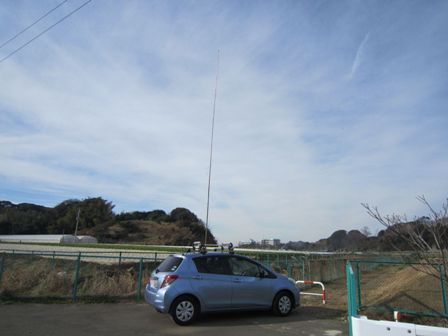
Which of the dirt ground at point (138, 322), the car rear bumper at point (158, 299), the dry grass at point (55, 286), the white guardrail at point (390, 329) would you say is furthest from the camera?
the dry grass at point (55, 286)

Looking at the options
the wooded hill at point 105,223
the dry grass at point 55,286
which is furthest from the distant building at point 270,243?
the dry grass at point 55,286

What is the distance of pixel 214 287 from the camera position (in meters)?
9.03

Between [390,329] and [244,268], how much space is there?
6.80 meters

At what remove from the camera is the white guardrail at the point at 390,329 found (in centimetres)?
292

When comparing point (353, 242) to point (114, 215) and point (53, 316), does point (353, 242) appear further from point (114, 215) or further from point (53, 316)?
point (114, 215)

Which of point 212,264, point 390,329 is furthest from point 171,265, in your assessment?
point 390,329

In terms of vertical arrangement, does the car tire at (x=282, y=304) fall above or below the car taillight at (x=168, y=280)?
below

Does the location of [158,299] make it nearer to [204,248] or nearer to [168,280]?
[168,280]

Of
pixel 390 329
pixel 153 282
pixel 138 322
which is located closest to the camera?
pixel 390 329

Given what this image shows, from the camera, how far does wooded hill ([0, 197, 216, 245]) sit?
9562cm

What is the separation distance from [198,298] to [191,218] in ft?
358

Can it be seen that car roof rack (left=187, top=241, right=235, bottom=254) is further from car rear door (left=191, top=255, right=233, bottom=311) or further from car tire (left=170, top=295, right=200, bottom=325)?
car tire (left=170, top=295, right=200, bottom=325)

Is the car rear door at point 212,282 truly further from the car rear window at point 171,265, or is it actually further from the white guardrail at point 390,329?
the white guardrail at point 390,329

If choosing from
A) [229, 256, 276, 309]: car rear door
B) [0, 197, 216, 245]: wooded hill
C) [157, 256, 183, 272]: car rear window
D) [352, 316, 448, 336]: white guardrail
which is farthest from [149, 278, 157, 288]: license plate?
[0, 197, 216, 245]: wooded hill
